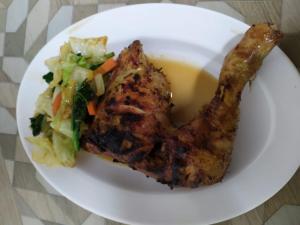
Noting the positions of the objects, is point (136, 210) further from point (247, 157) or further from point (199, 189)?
point (247, 157)

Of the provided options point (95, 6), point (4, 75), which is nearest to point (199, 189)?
point (95, 6)

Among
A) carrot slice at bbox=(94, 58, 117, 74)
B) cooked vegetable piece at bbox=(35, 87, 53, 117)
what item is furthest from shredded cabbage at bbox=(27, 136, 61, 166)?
carrot slice at bbox=(94, 58, 117, 74)

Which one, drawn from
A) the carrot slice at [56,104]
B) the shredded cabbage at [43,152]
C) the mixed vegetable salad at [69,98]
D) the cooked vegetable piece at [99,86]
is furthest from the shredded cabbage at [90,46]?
the shredded cabbage at [43,152]

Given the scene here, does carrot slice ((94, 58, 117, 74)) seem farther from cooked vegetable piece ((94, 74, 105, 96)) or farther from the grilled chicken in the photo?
the grilled chicken

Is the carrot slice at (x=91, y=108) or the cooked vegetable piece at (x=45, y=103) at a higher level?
the carrot slice at (x=91, y=108)

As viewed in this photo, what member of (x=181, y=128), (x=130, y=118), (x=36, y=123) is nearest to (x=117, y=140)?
(x=130, y=118)

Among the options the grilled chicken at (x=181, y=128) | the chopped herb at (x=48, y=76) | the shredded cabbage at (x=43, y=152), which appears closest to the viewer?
the grilled chicken at (x=181, y=128)

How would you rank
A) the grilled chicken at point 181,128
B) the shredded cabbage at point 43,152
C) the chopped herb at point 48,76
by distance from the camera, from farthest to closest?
the chopped herb at point 48,76, the shredded cabbage at point 43,152, the grilled chicken at point 181,128

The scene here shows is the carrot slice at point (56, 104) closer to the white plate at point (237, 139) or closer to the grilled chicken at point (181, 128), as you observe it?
the white plate at point (237, 139)
